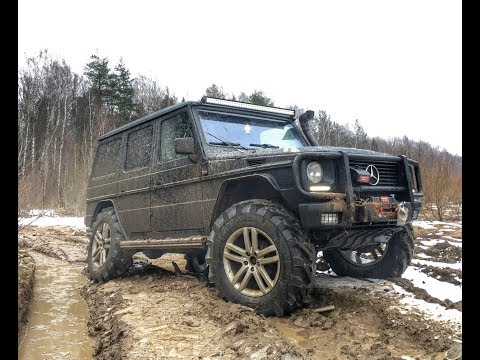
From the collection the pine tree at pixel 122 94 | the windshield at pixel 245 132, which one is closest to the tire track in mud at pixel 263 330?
the windshield at pixel 245 132

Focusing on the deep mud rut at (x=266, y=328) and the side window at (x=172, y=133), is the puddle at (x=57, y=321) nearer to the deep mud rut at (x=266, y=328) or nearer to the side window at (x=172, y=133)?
the deep mud rut at (x=266, y=328)

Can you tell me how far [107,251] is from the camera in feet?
18.8

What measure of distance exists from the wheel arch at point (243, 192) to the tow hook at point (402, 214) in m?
1.00

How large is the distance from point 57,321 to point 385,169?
3659 millimetres

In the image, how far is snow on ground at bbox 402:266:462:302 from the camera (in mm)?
3910

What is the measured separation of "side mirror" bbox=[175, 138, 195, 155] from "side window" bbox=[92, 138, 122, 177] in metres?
2.20

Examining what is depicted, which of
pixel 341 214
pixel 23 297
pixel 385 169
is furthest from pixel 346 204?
pixel 23 297

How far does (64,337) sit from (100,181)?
2.92m

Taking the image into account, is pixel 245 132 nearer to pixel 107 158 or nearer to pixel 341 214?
pixel 341 214

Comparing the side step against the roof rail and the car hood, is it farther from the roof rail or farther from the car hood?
the roof rail

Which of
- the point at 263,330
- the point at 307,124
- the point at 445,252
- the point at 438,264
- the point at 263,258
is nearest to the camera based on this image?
the point at 263,330

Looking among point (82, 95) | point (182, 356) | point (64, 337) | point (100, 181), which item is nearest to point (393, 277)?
point (182, 356)

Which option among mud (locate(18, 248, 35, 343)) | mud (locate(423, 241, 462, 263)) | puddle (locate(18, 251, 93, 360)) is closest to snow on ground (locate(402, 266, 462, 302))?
mud (locate(423, 241, 462, 263))

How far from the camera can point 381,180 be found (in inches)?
150
